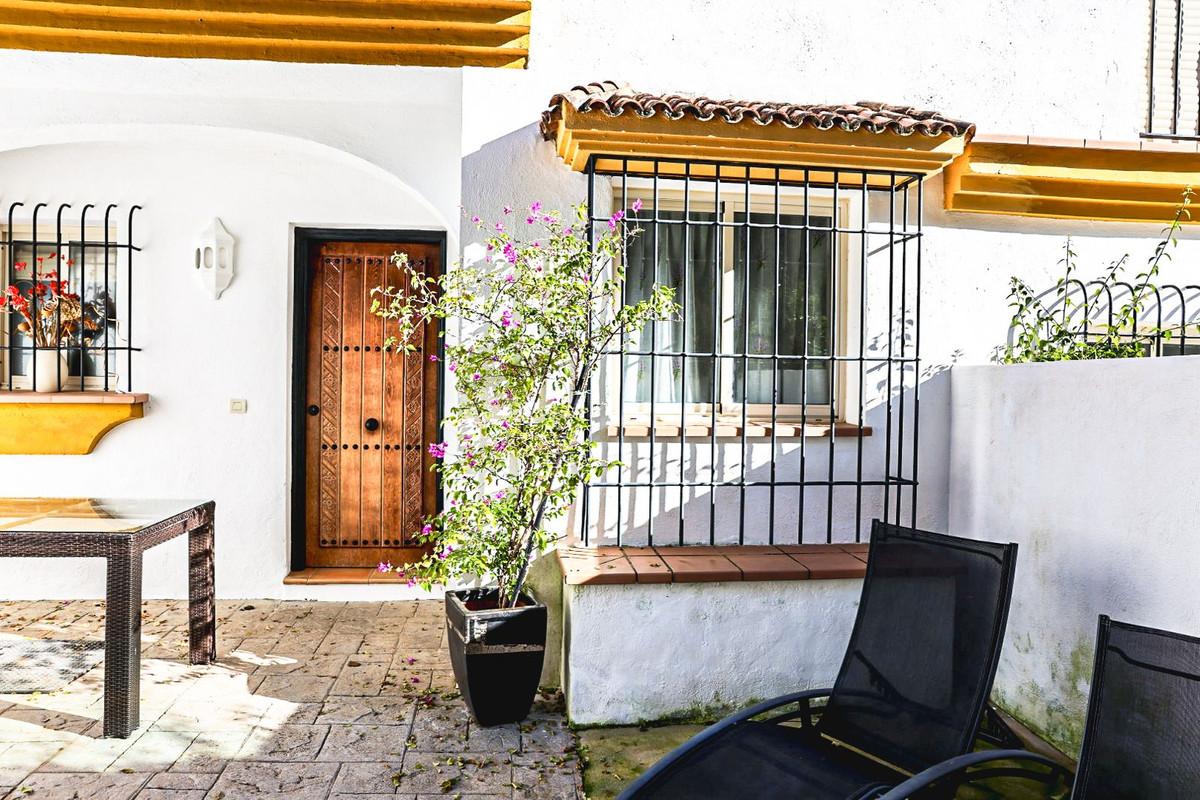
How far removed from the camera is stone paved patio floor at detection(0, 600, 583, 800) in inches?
112

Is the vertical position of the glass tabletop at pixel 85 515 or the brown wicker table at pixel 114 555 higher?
the glass tabletop at pixel 85 515

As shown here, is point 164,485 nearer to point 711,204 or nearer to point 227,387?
point 227,387

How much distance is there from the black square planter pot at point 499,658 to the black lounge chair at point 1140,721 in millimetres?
1634

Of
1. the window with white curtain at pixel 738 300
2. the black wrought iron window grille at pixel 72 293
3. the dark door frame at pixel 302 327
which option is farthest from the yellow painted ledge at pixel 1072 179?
the black wrought iron window grille at pixel 72 293

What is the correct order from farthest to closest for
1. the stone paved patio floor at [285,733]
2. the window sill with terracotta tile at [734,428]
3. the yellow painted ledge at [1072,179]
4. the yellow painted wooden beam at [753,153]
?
the yellow painted ledge at [1072,179]
the window sill with terracotta tile at [734,428]
the yellow painted wooden beam at [753,153]
the stone paved patio floor at [285,733]

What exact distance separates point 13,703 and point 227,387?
214cm

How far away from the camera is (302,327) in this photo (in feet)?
17.3

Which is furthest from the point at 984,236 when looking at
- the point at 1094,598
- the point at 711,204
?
the point at 1094,598

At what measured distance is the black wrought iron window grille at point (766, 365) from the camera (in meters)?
3.96

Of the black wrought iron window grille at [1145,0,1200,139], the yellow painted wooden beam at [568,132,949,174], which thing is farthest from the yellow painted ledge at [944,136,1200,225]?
the yellow painted wooden beam at [568,132,949,174]

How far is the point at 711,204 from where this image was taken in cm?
423

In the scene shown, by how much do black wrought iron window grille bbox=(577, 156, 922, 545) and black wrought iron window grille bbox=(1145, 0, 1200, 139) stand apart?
1.49m

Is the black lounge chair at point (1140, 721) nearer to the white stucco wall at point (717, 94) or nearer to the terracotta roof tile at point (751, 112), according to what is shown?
the white stucco wall at point (717, 94)

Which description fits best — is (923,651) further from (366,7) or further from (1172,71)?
(1172,71)
